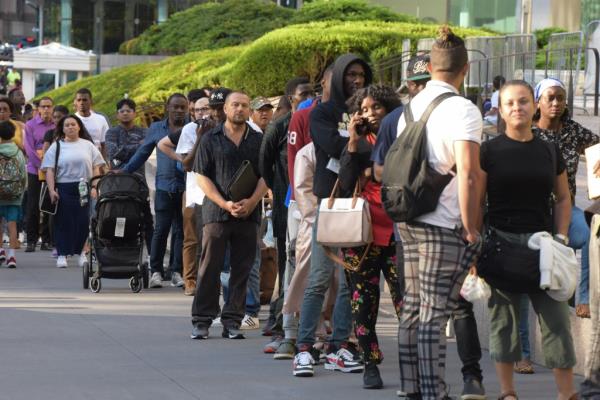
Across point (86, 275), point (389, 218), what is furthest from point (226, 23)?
point (389, 218)

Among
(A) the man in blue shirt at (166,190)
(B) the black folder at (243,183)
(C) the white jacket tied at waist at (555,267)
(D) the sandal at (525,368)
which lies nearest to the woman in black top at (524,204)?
(C) the white jacket tied at waist at (555,267)

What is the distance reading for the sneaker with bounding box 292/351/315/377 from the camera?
9.20m

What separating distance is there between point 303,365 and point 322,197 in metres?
1.09

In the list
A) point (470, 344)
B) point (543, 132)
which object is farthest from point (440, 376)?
point (543, 132)

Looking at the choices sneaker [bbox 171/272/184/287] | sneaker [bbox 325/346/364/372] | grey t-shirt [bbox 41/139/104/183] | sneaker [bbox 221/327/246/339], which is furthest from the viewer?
grey t-shirt [bbox 41/139/104/183]

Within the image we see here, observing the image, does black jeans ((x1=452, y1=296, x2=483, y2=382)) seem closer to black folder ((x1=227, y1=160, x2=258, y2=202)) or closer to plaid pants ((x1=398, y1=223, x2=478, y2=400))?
plaid pants ((x1=398, y1=223, x2=478, y2=400))

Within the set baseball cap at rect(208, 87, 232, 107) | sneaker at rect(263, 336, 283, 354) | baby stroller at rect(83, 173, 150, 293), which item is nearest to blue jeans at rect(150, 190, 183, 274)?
baby stroller at rect(83, 173, 150, 293)

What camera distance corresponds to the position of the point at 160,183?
14773 mm

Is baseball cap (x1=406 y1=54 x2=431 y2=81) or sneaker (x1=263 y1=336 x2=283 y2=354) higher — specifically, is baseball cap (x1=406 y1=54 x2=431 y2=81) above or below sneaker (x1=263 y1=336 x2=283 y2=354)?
above

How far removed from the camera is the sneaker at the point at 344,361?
9.38m

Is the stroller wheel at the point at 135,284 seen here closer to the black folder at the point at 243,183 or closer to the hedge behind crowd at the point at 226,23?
the black folder at the point at 243,183

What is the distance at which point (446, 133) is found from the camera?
24.3 feet

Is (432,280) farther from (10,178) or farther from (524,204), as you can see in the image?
(10,178)

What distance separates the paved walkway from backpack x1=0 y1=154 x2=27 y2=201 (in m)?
3.70
